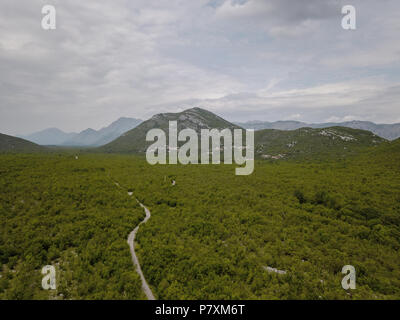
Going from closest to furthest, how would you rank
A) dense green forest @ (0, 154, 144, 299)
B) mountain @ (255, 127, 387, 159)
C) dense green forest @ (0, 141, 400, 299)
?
dense green forest @ (0, 154, 144, 299) → dense green forest @ (0, 141, 400, 299) → mountain @ (255, 127, 387, 159)

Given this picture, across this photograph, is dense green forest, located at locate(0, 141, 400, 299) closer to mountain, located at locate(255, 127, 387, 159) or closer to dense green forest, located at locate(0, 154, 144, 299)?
dense green forest, located at locate(0, 154, 144, 299)

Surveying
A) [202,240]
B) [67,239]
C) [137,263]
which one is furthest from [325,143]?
[67,239]

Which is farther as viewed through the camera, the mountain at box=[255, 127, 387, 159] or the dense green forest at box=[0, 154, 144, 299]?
the mountain at box=[255, 127, 387, 159]


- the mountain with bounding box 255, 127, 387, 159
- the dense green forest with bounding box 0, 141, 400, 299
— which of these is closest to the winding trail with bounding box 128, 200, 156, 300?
the dense green forest with bounding box 0, 141, 400, 299

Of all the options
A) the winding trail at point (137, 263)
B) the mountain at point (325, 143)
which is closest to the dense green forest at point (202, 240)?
the winding trail at point (137, 263)

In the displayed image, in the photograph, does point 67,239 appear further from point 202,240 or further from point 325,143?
point 325,143

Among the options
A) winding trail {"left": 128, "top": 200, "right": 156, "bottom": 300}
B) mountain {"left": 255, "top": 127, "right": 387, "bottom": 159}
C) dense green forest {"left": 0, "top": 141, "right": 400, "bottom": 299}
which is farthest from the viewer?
mountain {"left": 255, "top": 127, "right": 387, "bottom": 159}
